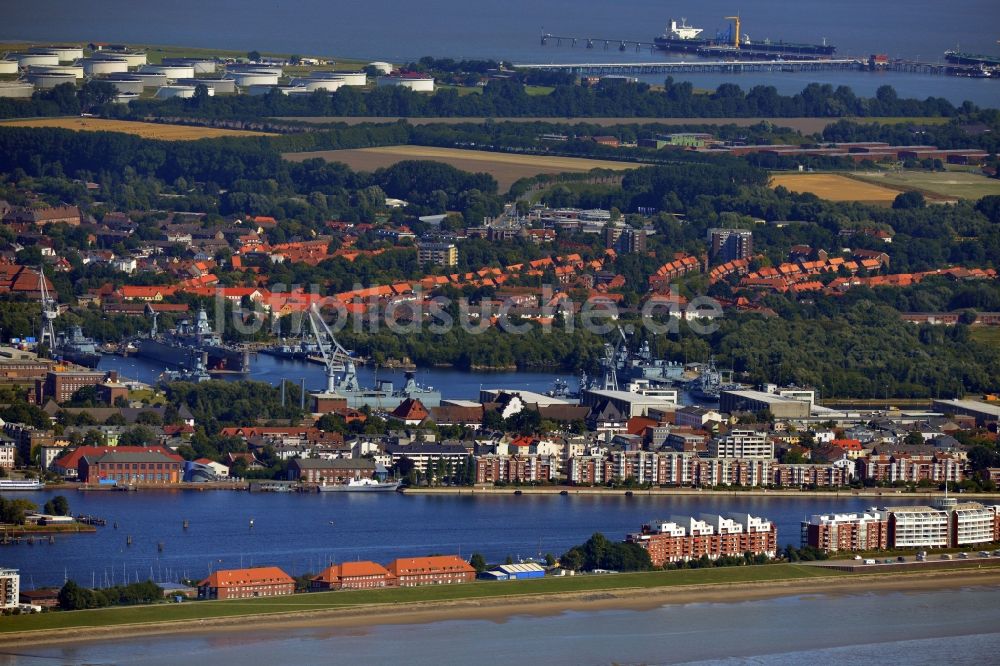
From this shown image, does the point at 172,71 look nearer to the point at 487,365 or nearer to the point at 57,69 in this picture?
the point at 57,69

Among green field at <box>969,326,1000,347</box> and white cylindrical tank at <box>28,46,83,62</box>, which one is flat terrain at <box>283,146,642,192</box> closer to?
white cylindrical tank at <box>28,46,83,62</box>

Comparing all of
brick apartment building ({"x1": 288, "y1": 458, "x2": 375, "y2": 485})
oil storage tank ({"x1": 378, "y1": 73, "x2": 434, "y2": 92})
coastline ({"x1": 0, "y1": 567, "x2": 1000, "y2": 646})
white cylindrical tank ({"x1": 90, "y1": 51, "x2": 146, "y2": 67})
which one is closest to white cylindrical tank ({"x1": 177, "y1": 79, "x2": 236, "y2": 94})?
white cylindrical tank ({"x1": 90, "y1": 51, "x2": 146, "y2": 67})

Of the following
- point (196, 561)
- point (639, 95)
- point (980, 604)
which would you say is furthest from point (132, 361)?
point (639, 95)

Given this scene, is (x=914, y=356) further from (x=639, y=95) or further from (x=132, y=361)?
(x=639, y=95)

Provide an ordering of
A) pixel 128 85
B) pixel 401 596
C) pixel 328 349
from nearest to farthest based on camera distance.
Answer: pixel 401 596, pixel 328 349, pixel 128 85

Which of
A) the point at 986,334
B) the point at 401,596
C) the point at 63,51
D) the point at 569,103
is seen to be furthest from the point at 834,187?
the point at 401,596

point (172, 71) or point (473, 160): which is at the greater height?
point (172, 71)

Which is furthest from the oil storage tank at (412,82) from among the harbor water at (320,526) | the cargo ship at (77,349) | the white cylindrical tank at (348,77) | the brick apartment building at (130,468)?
the harbor water at (320,526)
